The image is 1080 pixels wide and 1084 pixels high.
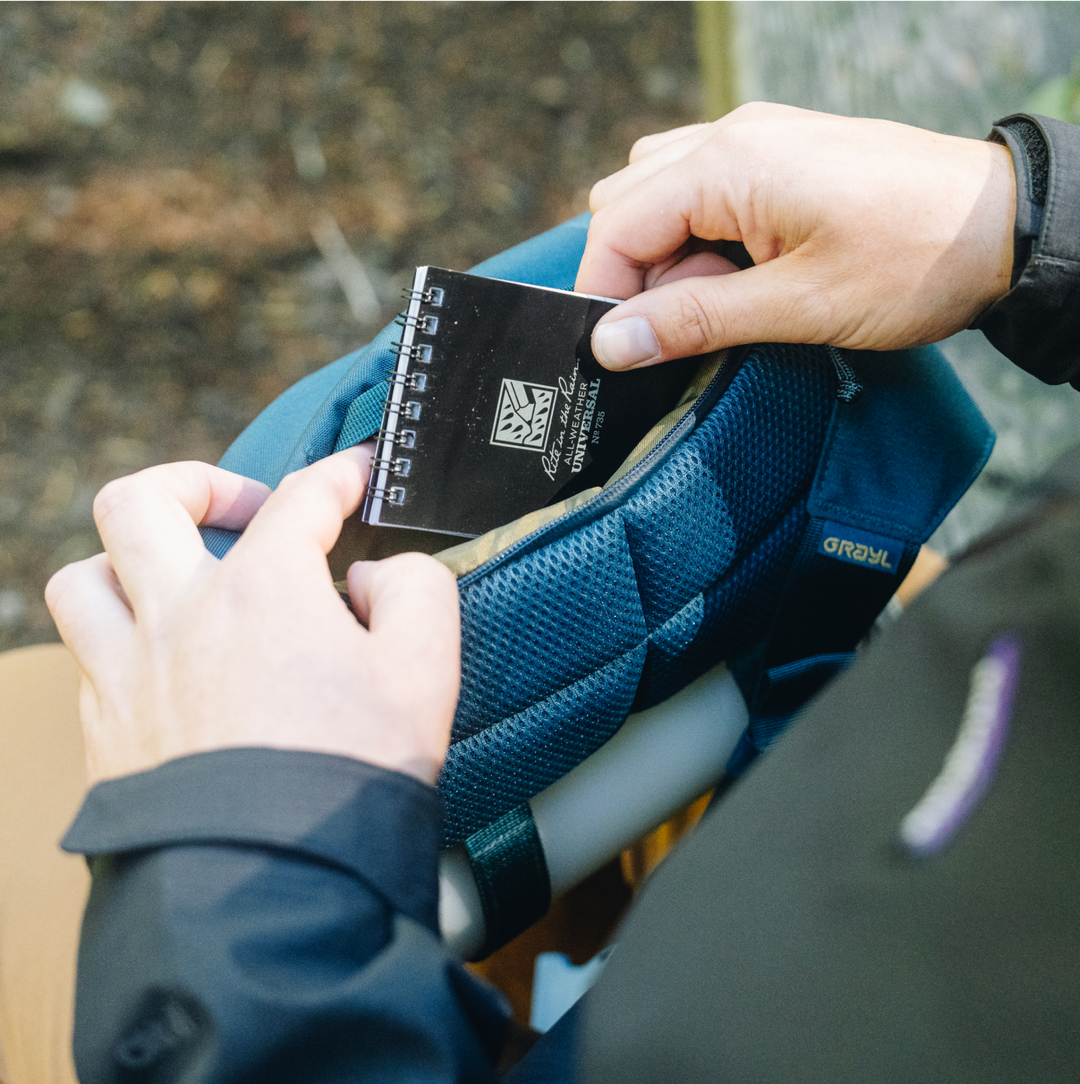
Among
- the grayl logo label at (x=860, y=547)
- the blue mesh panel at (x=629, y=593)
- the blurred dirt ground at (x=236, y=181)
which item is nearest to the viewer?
the blue mesh panel at (x=629, y=593)

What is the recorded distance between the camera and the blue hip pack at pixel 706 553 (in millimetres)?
615

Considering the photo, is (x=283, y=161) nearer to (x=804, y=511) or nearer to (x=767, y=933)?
(x=804, y=511)

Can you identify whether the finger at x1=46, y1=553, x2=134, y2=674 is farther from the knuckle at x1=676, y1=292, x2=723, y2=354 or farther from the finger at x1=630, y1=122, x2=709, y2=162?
the finger at x1=630, y1=122, x2=709, y2=162

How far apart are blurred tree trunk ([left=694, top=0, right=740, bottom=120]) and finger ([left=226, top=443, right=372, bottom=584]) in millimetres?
1706

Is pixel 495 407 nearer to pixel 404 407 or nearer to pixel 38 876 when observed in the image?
pixel 404 407

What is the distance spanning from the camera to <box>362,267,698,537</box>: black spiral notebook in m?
0.63

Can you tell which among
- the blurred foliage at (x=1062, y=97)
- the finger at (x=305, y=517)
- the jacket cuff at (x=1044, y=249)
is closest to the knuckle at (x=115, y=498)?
the finger at (x=305, y=517)

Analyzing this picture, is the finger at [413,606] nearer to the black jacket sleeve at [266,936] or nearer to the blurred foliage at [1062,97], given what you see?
the black jacket sleeve at [266,936]

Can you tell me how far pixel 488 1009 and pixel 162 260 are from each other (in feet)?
5.80

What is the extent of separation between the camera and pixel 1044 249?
2.02 feet

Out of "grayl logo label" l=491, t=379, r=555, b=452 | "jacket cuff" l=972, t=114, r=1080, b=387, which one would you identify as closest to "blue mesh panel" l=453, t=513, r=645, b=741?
"grayl logo label" l=491, t=379, r=555, b=452

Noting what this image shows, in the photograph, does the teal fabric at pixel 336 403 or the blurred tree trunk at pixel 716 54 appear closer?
the teal fabric at pixel 336 403

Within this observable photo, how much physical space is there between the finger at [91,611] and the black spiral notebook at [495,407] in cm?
19

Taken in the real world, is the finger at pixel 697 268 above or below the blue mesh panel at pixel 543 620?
above
